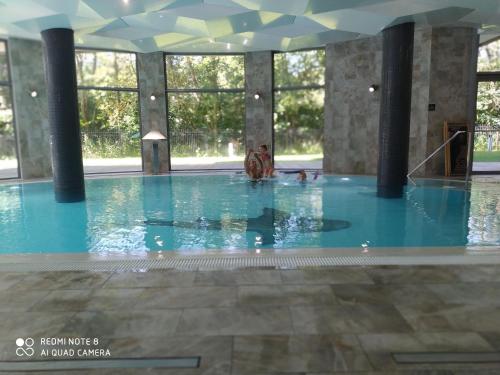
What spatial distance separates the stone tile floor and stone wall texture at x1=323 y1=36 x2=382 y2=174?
323 inches

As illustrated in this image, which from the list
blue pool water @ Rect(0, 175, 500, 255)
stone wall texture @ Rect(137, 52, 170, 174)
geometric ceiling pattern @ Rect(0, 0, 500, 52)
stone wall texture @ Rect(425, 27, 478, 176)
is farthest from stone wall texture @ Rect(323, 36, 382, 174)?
stone wall texture @ Rect(137, 52, 170, 174)

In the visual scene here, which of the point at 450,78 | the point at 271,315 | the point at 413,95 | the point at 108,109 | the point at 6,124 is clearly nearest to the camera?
the point at 271,315

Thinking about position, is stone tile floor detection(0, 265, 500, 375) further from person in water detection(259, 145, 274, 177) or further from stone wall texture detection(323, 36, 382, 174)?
stone wall texture detection(323, 36, 382, 174)

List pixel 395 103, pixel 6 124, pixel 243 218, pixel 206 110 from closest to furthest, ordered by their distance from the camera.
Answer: pixel 243 218 < pixel 395 103 < pixel 6 124 < pixel 206 110

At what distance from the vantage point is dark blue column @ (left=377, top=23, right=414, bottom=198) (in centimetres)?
766

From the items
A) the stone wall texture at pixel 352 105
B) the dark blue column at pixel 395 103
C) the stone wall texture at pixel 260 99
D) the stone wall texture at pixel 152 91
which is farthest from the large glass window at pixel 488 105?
the stone wall texture at pixel 152 91

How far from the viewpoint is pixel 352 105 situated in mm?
11617

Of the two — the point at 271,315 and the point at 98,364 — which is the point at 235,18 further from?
the point at 98,364

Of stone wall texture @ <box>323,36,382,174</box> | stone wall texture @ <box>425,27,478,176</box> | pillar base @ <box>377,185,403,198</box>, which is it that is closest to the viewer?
pillar base @ <box>377,185,403,198</box>

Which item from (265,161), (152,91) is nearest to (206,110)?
(152,91)

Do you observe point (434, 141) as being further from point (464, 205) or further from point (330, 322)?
point (330, 322)

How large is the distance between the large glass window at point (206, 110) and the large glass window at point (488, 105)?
21.9 ft

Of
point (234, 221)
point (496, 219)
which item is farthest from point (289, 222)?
point (496, 219)
